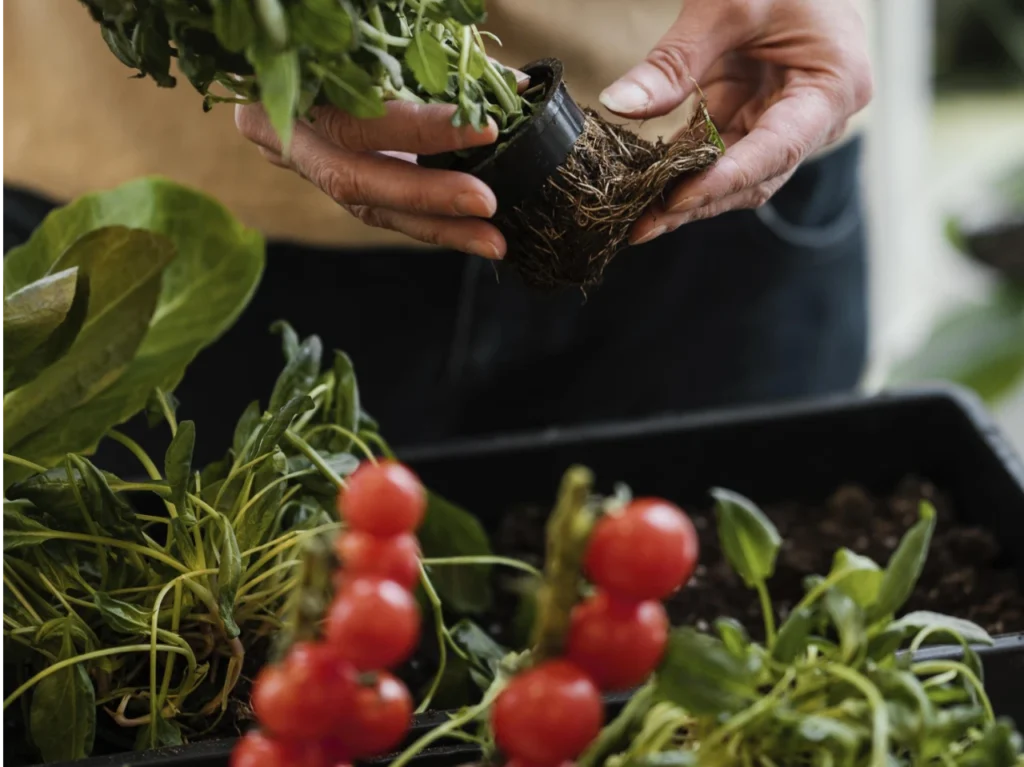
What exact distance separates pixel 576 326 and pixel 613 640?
28.5 inches

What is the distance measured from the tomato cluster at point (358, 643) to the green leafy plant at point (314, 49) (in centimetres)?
15

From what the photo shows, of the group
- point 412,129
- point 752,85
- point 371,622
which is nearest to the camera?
point 371,622

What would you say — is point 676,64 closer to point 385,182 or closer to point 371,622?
point 385,182

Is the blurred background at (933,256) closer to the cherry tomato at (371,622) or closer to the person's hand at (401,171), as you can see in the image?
the person's hand at (401,171)

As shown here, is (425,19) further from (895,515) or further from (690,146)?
(895,515)

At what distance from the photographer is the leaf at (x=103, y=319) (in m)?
0.65

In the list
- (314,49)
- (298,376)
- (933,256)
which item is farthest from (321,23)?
(933,256)

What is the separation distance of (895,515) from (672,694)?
1.61 ft

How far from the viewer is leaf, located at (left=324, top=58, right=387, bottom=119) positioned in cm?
49

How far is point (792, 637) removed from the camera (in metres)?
0.44

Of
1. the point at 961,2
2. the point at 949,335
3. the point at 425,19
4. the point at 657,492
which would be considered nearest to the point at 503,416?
the point at 657,492

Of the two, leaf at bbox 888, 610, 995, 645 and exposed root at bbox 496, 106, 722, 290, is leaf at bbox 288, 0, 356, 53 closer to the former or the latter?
exposed root at bbox 496, 106, 722, 290

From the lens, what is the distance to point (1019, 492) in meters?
0.75

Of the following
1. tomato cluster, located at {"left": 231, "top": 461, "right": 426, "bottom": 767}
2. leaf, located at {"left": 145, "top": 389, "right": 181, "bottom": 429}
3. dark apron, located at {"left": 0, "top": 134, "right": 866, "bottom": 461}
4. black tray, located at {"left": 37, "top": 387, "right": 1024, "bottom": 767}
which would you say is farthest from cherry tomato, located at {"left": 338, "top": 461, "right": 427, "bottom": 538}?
dark apron, located at {"left": 0, "top": 134, "right": 866, "bottom": 461}
